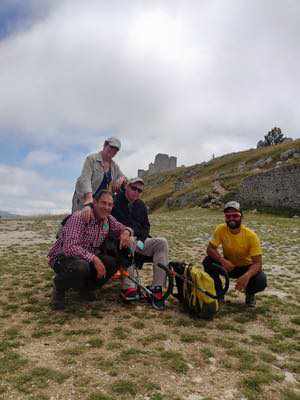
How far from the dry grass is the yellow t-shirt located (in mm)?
1106

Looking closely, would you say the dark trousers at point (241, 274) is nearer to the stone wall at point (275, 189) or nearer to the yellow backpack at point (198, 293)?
the yellow backpack at point (198, 293)

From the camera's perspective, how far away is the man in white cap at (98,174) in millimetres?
8148

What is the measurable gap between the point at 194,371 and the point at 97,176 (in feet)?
16.1

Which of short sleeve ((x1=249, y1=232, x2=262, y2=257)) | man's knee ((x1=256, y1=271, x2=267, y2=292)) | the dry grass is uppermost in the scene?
short sleeve ((x1=249, y1=232, x2=262, y2=257))

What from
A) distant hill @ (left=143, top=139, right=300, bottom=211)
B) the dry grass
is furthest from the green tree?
the dry grass

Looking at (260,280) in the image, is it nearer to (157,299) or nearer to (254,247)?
(254,247)

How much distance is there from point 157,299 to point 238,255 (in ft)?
7.20

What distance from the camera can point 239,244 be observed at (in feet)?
27.4

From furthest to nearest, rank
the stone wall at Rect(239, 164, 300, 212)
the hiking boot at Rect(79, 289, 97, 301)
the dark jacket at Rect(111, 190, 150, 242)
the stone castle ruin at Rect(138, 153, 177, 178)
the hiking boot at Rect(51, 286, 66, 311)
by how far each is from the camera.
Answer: the stone castle ruin at Rect(138, 153, 177, 178)
the stone wall at Rect(239, 164, 300, 212)
the dark jacket at Rect(111, 190, 150, 242)
the hiking boot at Rect(79, 289, 97, 301)
the hiking boot at Rect(51, 286, 66, 311)

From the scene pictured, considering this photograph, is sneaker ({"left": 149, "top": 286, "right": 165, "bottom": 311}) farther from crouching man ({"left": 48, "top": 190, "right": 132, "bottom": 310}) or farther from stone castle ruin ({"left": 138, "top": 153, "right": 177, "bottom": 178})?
stone castle ruin ({"left": 138, "top": 153, "right": 177, "bottom": 178})

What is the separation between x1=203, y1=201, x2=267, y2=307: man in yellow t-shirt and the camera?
26.6 ft

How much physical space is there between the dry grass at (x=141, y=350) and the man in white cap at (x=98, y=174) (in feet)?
7.91

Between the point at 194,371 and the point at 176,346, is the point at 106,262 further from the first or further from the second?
the point at 194,371

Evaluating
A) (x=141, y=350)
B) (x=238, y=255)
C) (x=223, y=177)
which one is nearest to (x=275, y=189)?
(x=223, y=177)
